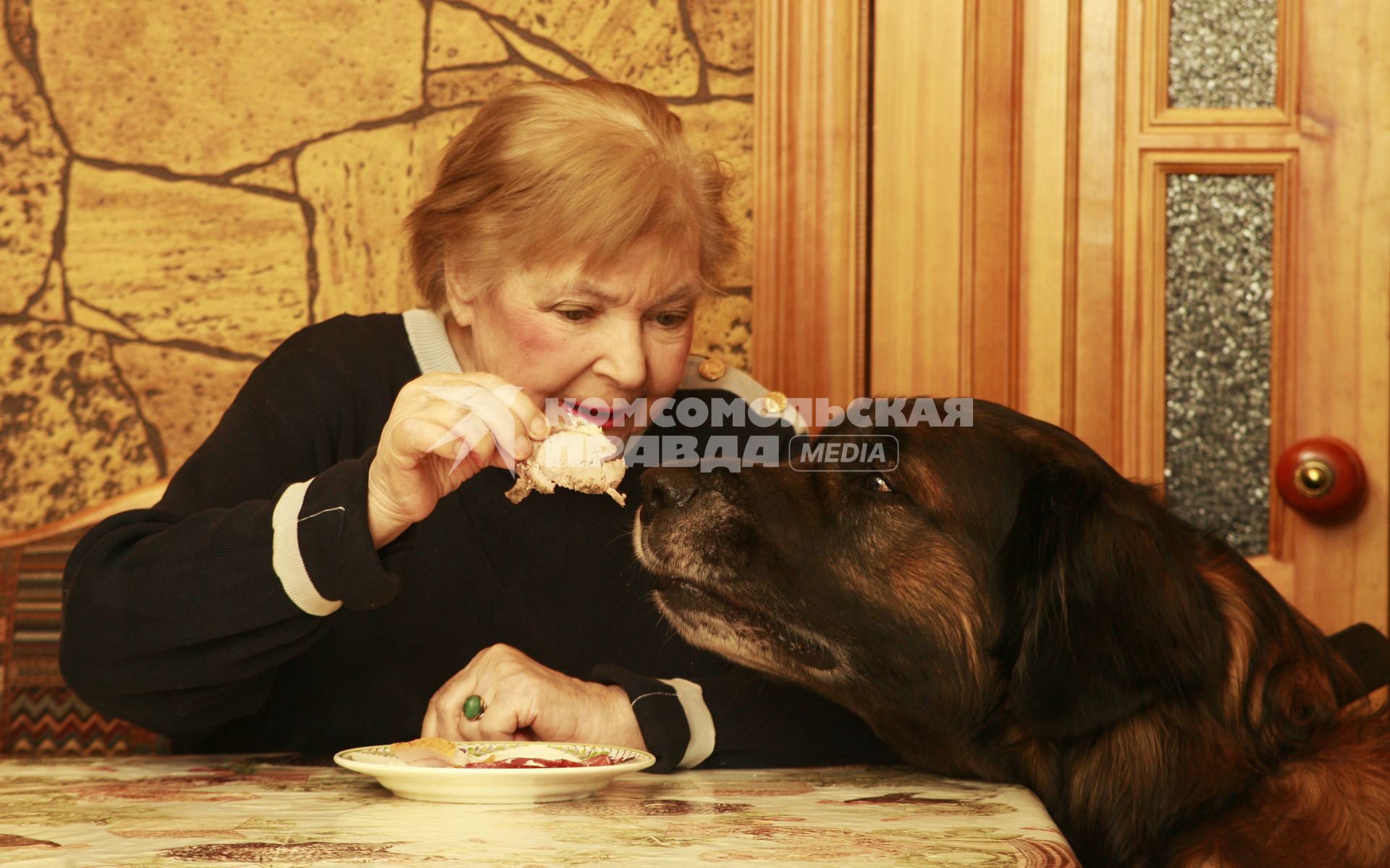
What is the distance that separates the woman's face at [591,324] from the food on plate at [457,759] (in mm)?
541

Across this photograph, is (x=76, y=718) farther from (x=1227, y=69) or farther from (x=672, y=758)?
(x=1227, y=69)

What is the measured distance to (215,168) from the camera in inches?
91.7

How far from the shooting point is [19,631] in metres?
1.80

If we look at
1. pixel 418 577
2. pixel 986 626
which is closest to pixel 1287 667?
pixel 986 626

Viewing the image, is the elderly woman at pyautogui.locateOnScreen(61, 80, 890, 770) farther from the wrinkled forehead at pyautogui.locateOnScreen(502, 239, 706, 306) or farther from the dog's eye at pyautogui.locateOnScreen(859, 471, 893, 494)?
the dog's eye at pyautogui.locateOnScreen(859, 471, 893, 494)

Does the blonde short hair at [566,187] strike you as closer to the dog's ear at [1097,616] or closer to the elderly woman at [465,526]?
the elderly woman at [465,526]

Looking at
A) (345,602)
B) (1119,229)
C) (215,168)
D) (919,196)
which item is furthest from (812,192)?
(345,602)

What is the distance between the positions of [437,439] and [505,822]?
346 mm

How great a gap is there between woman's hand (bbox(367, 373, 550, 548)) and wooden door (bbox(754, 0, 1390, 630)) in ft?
3.92

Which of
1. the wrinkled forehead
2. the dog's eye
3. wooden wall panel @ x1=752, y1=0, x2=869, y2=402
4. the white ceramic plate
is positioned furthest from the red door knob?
the white ceramic plate

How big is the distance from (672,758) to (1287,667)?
64 cm

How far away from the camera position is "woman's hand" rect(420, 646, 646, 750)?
125 cm

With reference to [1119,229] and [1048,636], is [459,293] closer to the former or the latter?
[1048,636]

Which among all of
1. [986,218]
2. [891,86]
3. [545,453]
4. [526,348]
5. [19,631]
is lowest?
[19,631]
